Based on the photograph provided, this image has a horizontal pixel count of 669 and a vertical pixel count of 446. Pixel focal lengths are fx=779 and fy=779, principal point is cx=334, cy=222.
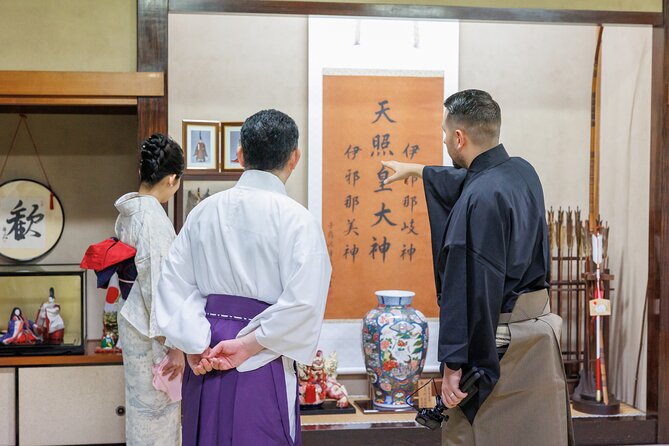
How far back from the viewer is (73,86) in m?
3.67

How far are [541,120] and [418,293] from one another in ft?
4.42

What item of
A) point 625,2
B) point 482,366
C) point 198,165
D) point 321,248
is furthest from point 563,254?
point 321,248

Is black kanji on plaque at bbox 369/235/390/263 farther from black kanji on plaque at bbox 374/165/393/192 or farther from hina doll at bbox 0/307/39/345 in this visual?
hina doll at bbox 0/307/39/345

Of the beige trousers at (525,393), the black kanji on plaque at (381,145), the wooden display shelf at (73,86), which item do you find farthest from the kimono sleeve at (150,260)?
the black kanji on plaque at (381,145)

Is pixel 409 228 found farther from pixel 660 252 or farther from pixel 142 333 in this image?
pixel 142 333

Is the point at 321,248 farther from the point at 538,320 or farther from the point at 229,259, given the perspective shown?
the point at 538,320

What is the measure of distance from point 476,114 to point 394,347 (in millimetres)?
1948

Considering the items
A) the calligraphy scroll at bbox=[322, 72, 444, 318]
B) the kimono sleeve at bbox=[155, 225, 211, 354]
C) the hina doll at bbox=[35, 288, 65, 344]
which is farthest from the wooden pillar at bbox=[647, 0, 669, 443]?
the hina doll at bbox=[35, 288, 65, 344]

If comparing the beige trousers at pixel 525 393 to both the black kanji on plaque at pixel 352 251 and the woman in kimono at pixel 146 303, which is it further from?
the black kanji on plaque at pixel 352 251

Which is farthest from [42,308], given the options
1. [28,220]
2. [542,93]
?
[542,93]

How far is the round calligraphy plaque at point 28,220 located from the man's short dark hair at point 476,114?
105 inches

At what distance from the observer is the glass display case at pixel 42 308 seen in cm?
398

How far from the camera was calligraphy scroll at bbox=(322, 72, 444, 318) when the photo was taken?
4680mm

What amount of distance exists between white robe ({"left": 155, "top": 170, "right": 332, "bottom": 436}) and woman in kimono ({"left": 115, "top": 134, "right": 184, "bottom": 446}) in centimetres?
85
